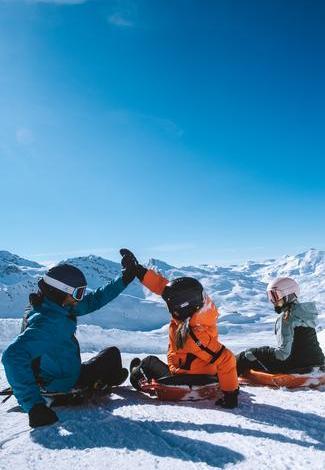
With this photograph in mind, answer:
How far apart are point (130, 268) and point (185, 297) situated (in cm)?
128

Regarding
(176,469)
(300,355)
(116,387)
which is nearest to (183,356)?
(116,387)

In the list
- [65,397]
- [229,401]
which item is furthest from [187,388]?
[65,397]

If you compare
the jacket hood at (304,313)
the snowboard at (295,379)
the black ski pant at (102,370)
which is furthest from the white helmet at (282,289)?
the black ski pant at (102,370)

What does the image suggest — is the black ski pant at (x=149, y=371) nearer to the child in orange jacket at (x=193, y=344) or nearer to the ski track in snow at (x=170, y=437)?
the child in orange jacket at (x=193, y=344)

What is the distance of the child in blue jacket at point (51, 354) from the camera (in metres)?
3.86

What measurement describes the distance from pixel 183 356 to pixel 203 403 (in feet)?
2.07

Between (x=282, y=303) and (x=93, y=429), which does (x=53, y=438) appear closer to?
(x=93, y=429)

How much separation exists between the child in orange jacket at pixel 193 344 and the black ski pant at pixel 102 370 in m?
0.42

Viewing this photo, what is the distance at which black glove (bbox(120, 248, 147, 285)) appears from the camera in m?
5.84

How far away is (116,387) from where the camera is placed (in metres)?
5.55

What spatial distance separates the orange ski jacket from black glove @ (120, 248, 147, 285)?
95 centimetres

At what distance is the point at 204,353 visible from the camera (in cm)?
489

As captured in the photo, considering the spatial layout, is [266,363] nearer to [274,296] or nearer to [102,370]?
[274,296]

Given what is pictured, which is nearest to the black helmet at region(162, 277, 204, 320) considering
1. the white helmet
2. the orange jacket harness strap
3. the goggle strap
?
the orange jacket harness strap
